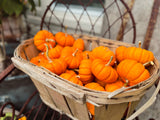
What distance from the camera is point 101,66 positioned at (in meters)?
0.56

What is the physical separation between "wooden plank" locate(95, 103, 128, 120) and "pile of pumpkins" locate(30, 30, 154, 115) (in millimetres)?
37

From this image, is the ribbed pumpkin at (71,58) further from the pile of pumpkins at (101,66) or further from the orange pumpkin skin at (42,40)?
the orange pumpkin skin at (42,40)

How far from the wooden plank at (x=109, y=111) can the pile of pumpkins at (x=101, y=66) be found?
4cm

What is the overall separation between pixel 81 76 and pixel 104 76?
0.12m

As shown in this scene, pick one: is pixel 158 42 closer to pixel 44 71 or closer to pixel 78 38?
pixel 78 38

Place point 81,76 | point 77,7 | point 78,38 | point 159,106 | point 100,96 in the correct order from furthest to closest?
point 77,7
point 159,106
point 78,38
point 81,76
point 100,96

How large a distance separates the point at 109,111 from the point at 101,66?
18 centimetres

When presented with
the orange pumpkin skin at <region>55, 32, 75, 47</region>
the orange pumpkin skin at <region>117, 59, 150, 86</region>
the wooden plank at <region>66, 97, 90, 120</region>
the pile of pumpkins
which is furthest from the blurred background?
the wooden plank at <region>66, 97, 90, 120</region>

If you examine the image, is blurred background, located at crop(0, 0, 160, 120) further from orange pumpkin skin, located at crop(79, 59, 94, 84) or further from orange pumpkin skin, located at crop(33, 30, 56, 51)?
orange pumpkin skin, located at crop(79, 59, 94, 84)

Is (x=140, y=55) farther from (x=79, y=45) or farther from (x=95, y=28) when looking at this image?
(x=95, y=28)

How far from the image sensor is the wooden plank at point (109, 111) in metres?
0.46

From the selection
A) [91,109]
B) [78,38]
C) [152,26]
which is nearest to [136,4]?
[152,26]

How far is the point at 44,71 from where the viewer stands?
1.63 feet

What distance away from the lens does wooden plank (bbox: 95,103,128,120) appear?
46 cm
